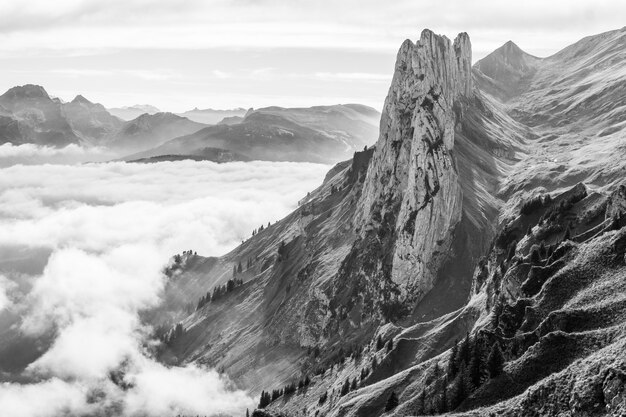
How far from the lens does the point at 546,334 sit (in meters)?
132

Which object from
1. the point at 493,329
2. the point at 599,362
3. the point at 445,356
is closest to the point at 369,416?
the point at 445,356

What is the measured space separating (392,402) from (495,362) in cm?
4125

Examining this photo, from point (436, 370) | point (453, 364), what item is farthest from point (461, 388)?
point (436, 370)

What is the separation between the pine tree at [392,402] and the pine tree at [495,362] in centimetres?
3800

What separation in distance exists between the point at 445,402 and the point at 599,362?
124ft

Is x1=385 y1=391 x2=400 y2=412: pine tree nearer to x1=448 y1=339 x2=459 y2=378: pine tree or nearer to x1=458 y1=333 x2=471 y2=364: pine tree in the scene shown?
x1=448 y1=339 x2=459 y2=378: pine tree

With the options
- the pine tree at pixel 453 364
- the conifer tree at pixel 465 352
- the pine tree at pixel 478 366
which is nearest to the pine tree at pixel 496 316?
the conifer tree at pixel 465 352

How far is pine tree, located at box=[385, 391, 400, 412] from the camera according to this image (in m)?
167

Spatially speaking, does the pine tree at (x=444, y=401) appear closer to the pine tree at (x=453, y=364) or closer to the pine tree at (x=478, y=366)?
the pine tree at (x=478, y=366)

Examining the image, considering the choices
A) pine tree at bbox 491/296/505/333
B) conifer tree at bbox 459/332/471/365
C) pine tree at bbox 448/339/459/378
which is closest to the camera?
pine tree at bbox 448/339/459/378

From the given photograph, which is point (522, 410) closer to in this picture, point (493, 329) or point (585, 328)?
point (585, 328)

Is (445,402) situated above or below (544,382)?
below

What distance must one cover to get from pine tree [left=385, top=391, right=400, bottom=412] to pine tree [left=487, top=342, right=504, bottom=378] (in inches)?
1496

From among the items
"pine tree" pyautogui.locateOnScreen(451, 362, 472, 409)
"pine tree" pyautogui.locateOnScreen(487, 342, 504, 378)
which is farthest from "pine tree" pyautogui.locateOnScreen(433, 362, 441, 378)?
"pine tree" pyautogui.locateOnScreen(487, 342, 504, 378)
